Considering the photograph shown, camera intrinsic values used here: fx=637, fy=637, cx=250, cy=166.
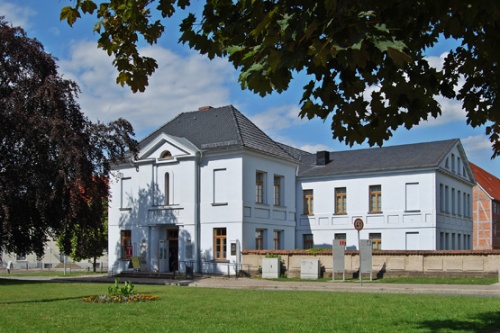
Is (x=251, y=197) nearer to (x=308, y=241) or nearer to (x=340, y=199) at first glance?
(x=308, y=241)

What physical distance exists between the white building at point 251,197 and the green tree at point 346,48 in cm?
2939

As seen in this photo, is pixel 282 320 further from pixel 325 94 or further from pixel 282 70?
pixel 282 70

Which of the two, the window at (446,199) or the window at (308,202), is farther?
the window at (308,202)

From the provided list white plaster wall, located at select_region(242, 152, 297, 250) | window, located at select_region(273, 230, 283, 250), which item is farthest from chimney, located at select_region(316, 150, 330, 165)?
window, located at select_region(273, 230, 283, 250)

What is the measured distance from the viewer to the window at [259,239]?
38.9 metres

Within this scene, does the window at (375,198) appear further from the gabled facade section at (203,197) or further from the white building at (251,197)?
the gabled facade section at (203,197)

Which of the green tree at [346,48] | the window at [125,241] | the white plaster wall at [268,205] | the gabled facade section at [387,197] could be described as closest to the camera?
the green tree at [346,48]

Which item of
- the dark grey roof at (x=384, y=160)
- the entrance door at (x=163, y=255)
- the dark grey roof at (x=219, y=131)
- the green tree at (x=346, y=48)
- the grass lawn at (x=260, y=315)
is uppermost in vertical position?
the dark grey roof at (x=219, y=131)

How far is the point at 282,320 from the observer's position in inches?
500

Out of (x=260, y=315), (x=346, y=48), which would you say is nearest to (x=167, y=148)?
(x=260, y=315)

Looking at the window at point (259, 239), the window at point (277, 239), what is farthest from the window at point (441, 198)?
the window at point (259, 239)

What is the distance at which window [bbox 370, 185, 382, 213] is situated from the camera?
42750mm

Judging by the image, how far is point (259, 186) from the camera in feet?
131

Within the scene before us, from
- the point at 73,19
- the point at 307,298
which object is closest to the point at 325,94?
the point at 73,19
